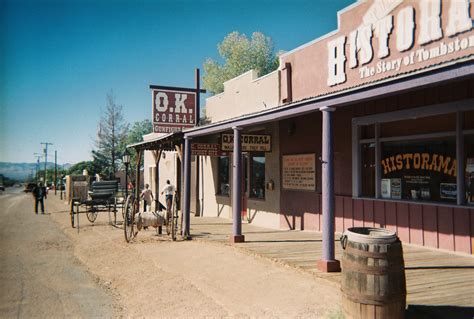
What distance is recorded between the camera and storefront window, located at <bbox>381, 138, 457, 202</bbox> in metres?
7.22

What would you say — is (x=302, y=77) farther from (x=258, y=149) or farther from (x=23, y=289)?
(x=23, y=289)

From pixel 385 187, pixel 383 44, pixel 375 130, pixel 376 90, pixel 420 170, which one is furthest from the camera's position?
pixel 375 130

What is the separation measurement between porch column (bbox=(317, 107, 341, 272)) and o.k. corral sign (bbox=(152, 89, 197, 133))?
455 inches

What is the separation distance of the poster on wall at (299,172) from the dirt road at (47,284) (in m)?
5.76

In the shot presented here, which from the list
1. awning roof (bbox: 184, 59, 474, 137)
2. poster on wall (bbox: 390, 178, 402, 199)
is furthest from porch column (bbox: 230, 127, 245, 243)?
poster on wall (bbox: 390, 178, 402, 199)

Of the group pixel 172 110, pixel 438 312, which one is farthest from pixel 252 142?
pixel 438 312

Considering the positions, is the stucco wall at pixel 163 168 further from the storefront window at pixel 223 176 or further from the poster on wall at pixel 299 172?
the poster on wall at pixel 299 172

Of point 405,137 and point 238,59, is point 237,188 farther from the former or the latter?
point 238,59

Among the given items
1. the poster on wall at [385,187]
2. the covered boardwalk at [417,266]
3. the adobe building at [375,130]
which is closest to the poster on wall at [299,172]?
the adobe building at [375,130]

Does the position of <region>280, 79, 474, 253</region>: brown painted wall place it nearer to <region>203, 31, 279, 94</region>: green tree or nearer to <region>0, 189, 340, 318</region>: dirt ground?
<region>0, 189, 340, 318</region>: dirt ground

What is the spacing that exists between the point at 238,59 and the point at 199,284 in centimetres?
4082

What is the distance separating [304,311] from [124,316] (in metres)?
2.29

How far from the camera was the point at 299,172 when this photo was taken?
10.8m

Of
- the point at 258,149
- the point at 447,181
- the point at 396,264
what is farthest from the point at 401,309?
the point at 258,149
